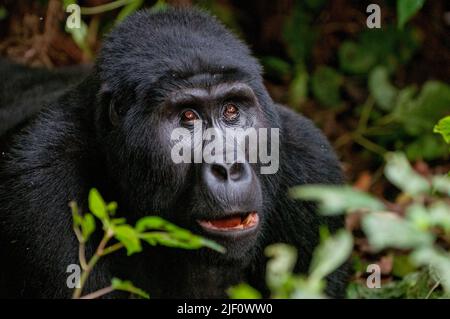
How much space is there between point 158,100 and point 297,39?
4.17 meters

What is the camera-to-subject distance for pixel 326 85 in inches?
326

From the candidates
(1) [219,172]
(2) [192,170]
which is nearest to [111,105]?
(2) [192,170]

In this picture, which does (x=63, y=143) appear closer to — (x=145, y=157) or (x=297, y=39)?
(x=145, y=157)

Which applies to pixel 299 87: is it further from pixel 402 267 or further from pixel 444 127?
pixel 444 127

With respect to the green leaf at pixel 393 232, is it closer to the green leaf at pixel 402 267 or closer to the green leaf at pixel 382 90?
the green leaf at pixel 402 267

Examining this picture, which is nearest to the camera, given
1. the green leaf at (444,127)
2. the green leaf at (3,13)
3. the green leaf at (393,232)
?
the green leaf at (393,232)

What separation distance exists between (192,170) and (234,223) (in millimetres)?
347

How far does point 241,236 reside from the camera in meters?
4.14

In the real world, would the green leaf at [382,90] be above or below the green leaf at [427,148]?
above

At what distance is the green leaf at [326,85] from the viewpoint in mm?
8234

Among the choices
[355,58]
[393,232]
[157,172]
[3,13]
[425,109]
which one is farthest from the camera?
[355,58]

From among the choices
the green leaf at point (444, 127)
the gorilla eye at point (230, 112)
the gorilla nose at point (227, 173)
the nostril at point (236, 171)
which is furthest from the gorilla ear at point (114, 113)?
the green leaf at point (444, 127)
